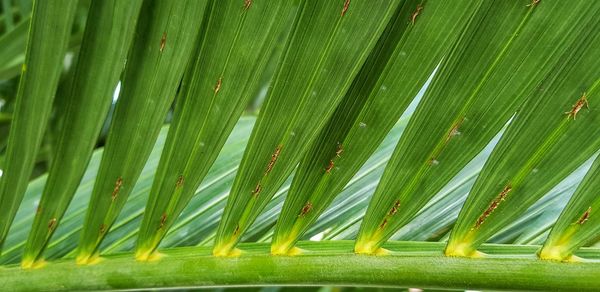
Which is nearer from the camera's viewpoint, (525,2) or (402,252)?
(525,2)

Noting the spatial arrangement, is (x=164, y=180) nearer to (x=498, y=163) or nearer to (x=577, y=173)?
(x=498, y=163)

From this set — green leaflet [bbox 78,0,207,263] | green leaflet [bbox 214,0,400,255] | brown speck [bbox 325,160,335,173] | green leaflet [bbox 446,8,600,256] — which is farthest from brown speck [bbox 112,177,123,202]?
green leaflet [bbox 446,8,600,256]

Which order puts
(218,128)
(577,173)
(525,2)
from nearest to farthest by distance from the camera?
(525,2)
(218,128)
(577,173)

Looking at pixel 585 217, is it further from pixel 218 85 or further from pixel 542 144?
pixel 218 85

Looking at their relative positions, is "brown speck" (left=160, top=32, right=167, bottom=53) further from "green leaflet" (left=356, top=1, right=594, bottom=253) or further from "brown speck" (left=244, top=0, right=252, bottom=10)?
"green leaflet" (left=356, top=1, right=594, bottom=253)

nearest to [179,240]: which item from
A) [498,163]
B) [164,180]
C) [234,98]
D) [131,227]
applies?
[131,227]

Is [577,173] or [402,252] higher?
[577,173]

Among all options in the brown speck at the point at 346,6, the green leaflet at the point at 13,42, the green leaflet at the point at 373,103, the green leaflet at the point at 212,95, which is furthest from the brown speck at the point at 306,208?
the green leaflet at the point at 13,42

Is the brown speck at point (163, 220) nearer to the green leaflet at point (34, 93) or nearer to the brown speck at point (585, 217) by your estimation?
the green leaflet at point (34, 93)

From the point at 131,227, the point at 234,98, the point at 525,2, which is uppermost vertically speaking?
the point at 525,2
